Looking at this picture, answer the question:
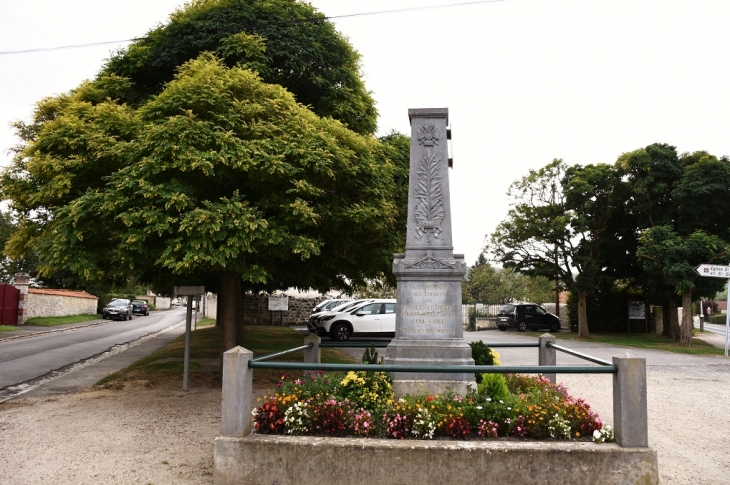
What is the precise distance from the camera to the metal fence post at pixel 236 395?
5.27 metres

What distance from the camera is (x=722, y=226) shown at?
2175cm

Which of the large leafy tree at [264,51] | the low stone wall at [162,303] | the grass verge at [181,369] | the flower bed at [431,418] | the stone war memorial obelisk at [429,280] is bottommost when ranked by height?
the low stone wall at [162,303]

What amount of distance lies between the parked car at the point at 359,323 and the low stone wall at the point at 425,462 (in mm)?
15591

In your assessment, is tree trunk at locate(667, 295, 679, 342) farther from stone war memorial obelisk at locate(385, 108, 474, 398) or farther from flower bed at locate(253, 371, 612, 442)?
flower bed at locate(253, 371, 612, 442)

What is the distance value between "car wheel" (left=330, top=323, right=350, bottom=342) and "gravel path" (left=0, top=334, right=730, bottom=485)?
10145 millimetres

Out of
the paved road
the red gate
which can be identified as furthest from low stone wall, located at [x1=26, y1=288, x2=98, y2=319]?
the paved road

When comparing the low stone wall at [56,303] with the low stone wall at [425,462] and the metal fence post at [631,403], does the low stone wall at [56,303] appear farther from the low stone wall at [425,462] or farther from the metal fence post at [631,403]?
the metal fence post at [631,403]

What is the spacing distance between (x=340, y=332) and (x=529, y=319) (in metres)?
14.9

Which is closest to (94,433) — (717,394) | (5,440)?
(5,440)

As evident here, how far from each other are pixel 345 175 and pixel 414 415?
5551 millimetres

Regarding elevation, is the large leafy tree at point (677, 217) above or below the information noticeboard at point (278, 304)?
above

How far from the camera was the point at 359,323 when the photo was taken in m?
20.8

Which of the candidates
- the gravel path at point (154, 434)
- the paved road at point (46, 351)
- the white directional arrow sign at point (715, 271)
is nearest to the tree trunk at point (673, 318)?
the white directional arrow sign at point (715, 271)

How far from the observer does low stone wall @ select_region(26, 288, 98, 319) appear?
104 ft
